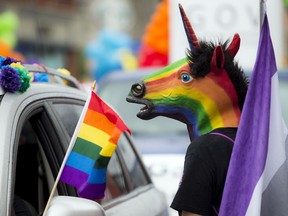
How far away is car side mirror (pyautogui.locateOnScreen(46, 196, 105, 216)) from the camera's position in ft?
9.39

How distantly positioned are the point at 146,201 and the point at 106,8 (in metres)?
29.7

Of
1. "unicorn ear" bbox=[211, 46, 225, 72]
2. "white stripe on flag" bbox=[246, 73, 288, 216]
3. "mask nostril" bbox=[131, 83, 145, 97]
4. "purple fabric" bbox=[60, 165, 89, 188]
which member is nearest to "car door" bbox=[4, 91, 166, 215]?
"purple fabric" bbox=[60, 165, 89, 188]

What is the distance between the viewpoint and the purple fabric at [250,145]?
290cm

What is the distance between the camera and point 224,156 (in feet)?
9.78

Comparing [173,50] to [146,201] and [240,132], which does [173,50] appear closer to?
[146,201]

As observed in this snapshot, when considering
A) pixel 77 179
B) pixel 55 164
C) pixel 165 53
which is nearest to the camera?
pixel 77 179

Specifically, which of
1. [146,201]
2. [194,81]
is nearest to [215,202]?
[194,81]

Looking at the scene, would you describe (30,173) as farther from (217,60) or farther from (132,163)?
(217,60)

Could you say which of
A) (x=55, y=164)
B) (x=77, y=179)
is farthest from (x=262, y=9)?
(x=55, y=164)

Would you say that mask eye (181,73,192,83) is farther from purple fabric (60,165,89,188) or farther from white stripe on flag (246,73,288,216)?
purple fabric (60,165,89,188)

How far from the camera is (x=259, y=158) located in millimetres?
2963

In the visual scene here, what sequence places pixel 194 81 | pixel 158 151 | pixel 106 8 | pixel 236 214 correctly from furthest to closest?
pixel 106 8 < pixel 158 151 < pixel 194 81 < pixel 236 214

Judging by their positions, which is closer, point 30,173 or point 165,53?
point 30,173

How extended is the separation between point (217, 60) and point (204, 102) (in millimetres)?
Answer: 165
